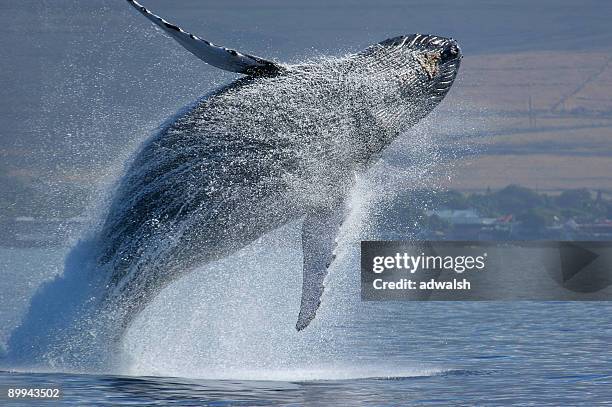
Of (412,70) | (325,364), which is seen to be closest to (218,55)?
(412,70)

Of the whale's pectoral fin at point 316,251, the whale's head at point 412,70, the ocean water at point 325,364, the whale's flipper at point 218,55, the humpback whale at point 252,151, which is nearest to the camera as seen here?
the whale's flipper at point 218,55

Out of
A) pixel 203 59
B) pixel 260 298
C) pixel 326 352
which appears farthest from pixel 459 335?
pixel 203 59

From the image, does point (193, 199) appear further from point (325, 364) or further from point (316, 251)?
point (325, 364)

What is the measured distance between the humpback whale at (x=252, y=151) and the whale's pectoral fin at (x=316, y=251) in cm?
31

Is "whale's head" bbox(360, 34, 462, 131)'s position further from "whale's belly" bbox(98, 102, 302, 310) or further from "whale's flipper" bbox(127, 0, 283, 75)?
"whale's belly" bbox(98, 102, 302, 310)

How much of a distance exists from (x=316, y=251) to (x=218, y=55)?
147 inches

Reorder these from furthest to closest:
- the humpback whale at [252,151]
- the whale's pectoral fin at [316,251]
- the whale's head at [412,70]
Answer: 1. the whale's pectoral fin at [316,251]
2. the whale's head at [412,70]
3. the humpback whale at [252,151]

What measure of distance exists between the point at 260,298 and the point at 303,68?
82.1ft

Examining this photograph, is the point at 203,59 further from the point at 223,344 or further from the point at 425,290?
the point at 425,290

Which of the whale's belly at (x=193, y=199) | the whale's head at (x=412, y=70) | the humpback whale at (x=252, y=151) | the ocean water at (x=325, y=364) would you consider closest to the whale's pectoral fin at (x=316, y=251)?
the humpback whale at (x=252, y=151)

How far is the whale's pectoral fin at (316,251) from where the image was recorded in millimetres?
17953

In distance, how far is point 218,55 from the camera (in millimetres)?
16203

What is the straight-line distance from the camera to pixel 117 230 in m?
17.1

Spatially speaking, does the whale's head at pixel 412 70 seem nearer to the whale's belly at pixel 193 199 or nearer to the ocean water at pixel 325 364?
the whale's belly at pixel 193 199
